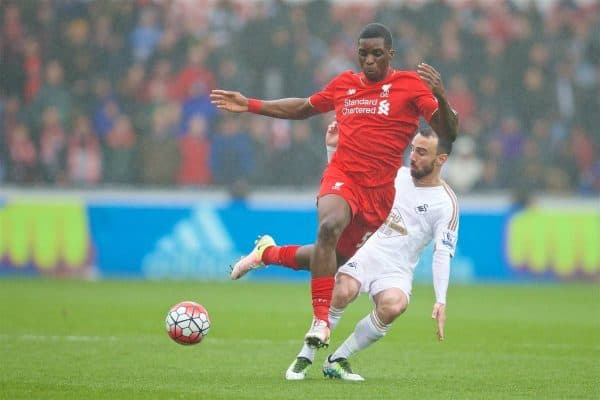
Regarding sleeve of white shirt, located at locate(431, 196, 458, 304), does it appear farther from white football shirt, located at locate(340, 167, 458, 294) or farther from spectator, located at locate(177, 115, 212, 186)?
spectator, located at locate(177, 115, 212, 186)

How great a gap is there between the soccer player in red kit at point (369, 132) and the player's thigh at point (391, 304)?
18.7 inches

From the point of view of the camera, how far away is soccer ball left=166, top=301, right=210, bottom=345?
9055 millimetres

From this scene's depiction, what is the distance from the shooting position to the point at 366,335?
9062mm

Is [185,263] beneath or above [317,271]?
beneath

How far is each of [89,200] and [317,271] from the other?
38.2 ft

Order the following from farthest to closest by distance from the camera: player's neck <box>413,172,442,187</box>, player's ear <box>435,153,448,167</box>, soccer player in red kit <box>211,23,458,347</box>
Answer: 1. player's neck <box>413,172,442,187</box>
2. player's ear <box>435,153,448,167</box>
3. soccer player in red kit <box>211,23,458,347</box>

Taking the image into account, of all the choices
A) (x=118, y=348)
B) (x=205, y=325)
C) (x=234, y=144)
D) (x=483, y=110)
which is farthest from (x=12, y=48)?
(x=205, y=325)

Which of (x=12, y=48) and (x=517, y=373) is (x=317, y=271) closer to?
(x=517, y=373)

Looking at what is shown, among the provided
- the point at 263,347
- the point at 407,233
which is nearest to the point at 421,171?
the point at 407,233

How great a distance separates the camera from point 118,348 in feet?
35.3

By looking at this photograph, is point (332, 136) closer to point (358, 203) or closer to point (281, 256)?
point (358, 203)

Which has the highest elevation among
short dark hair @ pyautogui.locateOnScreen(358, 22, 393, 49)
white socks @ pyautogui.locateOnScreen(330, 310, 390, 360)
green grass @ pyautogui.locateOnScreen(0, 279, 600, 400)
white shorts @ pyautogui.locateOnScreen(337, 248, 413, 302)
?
short dark hair @ pyautogui.locateOnScreen(358, 22, 393, 49)

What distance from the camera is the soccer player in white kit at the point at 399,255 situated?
9.00 meters

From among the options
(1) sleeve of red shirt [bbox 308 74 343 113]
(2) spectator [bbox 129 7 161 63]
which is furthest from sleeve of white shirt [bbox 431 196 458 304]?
(2) spectator [bbox 129 7 161 63]
